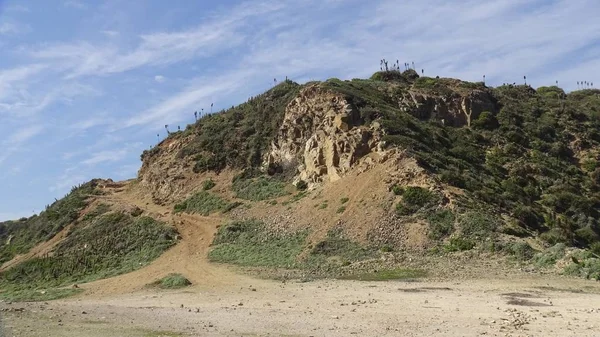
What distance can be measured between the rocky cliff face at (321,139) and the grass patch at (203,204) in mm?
5211

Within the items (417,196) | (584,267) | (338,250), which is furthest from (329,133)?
(584,267)

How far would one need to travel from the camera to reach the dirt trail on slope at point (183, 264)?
28484 millimetres

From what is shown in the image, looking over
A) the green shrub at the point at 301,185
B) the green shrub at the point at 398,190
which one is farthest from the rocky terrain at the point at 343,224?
the green shrub at the point at 301,185

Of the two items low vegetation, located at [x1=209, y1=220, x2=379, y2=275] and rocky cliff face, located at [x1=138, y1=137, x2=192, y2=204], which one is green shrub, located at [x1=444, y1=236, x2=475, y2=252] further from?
rocky cliff face, located at [x1=138, y1=137, x2=192, y2=204]

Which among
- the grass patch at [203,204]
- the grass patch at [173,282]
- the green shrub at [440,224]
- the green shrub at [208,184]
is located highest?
the green shrub at [208,184]

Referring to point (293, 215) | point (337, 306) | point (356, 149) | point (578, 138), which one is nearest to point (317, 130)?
point (356, 149)

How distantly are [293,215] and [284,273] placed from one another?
9522 mm

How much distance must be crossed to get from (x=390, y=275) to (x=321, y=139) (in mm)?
19474

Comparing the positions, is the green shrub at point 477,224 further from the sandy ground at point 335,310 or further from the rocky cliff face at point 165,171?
the rocky cliff face at point 165,171

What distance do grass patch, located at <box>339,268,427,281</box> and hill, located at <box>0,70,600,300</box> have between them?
8.8 inches

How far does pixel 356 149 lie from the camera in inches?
1550

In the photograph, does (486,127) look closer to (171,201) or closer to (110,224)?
(171,201)

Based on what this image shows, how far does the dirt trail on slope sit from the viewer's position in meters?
28.5

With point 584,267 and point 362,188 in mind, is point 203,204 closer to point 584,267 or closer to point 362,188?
point 362,188
